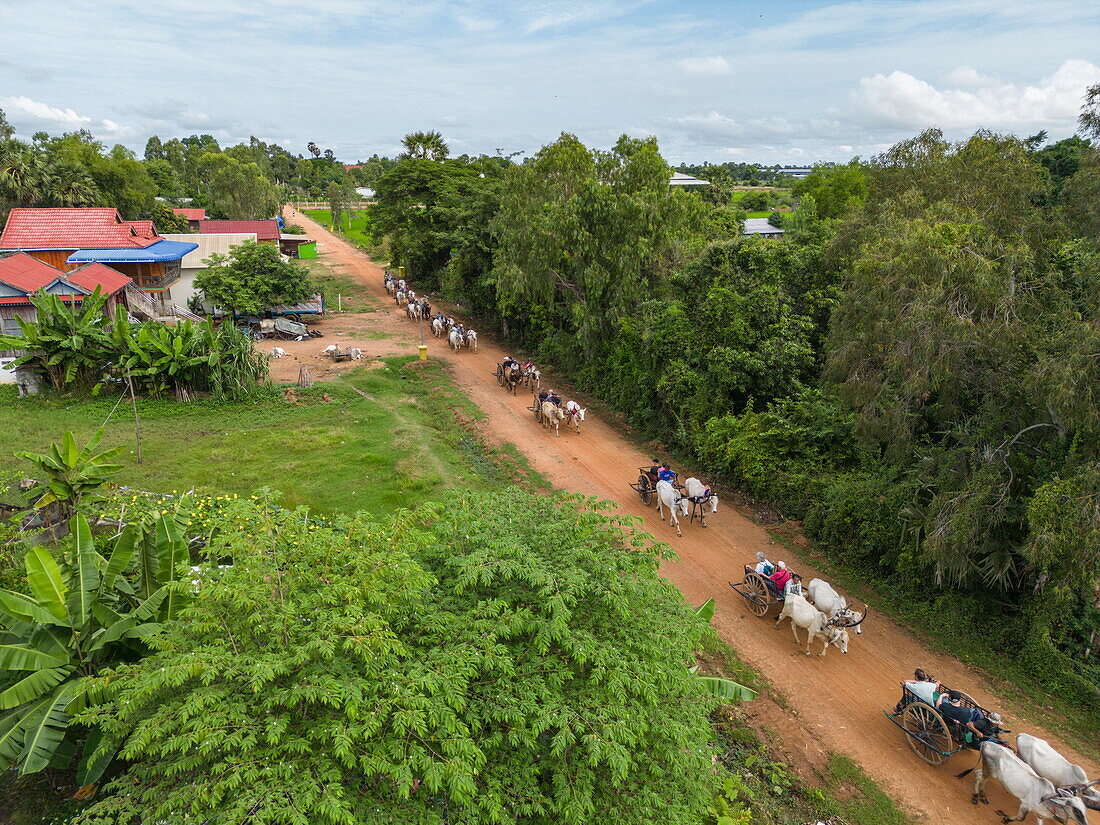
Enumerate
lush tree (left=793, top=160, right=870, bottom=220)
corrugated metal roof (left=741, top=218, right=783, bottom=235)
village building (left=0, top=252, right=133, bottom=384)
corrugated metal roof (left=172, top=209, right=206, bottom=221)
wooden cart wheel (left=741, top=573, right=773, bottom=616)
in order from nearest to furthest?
wooden cart wheel (left=741, top=573, right=773, bottom=616)
village building (left=0, top=252, right=133, bottom=384)
lush tree (left=793, top=160, right=870, bottom=220)
corrugated metal roof (left=741, top=218, right=783, bottom=235)
corrugated metal roof (left=172, top=209, right=206, bottom=221)

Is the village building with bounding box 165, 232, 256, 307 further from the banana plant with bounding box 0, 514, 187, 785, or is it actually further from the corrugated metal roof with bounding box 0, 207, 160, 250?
the banana plant with bounding box 0, 514, 187, 785

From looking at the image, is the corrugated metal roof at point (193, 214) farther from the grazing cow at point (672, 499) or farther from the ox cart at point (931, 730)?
the ox cart at point (931, 730)

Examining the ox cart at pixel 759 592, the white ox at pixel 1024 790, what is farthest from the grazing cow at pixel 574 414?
the white ox at pixel 1024 790

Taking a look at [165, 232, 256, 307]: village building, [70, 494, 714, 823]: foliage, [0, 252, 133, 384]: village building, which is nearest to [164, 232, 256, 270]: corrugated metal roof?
[165, 232, 256, 307]: village building

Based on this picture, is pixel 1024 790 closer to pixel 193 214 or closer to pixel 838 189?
pixel 838 189

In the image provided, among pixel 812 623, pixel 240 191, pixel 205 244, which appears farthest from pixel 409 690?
pixel 240 191
